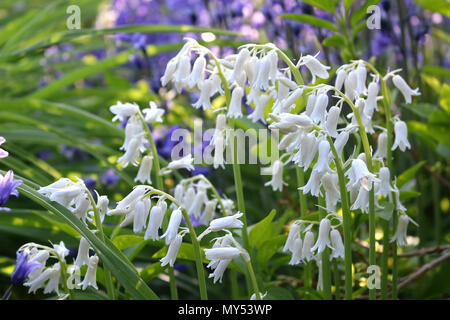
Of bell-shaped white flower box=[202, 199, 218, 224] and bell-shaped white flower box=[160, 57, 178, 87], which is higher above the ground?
bell-shaped white flower box=[160, 57, 178, 87]

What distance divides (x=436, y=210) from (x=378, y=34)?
1.25 metres

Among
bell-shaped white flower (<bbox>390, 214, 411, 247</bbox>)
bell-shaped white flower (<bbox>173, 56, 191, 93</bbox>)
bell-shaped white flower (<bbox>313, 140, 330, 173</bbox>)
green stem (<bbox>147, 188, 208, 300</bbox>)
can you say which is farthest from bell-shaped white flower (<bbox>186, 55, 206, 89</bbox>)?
bell-shaped white flower (<bbox>390, 214, 411, 247</bbox>)

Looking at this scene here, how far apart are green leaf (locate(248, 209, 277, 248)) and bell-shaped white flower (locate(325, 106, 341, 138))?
13.4 inches

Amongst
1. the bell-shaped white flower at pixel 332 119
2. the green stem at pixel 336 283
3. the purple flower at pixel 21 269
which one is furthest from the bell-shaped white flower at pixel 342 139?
the purple flower at pixel 21 269

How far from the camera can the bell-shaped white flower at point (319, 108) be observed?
1.28 meters

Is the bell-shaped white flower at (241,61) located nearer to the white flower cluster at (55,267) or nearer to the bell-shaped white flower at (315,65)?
the bell-shaped white flower at (315,65)

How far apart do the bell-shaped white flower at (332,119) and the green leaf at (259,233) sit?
1.12 feet

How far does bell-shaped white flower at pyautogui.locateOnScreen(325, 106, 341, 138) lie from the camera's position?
51.8 inches

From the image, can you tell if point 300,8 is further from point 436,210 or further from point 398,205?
point 398,205

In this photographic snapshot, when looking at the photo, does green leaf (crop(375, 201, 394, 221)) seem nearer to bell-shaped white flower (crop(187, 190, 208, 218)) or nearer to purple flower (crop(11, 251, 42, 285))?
bell-shaped white flower (crop(187, 190, 208, 218))

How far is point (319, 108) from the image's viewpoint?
1291 mm

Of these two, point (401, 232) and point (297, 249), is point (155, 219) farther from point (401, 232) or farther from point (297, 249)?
point (401, 232)

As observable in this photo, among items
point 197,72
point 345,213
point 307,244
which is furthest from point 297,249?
point 197,72

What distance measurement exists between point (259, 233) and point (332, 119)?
0.44 meters
